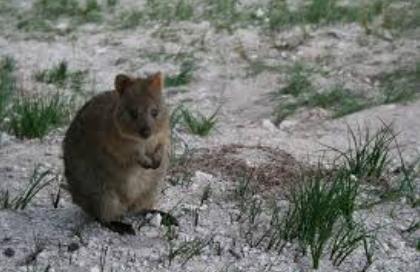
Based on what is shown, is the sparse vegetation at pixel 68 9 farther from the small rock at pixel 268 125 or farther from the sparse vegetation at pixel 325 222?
the sparse vegetation at pixel 325 222

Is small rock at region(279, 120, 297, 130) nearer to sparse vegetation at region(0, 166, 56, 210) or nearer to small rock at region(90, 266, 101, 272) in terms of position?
sparse vegetation at region(0, 166, 56, 210)

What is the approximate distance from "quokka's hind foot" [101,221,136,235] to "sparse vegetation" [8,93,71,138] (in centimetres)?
159

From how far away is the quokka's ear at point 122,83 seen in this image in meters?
4.72

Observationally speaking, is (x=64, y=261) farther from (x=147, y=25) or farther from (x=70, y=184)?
(x=147, y=25)

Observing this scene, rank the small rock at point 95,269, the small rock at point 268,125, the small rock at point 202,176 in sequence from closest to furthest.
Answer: the small rock at point 95,269
the small rock at point 202,176
the small rock at point 268,125

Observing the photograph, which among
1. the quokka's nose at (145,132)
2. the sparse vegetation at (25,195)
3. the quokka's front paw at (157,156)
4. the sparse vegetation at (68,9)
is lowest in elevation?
the sparse vegetation at (25,195)

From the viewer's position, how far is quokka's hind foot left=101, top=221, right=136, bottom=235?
488cm

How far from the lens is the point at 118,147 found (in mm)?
4699

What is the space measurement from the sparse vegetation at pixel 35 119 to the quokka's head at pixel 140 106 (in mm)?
1666

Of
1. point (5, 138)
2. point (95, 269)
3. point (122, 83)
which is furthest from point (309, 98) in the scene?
point (95, 269)

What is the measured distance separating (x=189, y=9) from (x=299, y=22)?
1.15m

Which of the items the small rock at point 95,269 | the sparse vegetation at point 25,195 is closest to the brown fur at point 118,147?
the sparse vegetation at point 25,195

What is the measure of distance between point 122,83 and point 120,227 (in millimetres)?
739

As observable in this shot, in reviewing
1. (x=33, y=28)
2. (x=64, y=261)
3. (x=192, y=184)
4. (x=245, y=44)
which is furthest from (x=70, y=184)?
(x=33, y=28)
